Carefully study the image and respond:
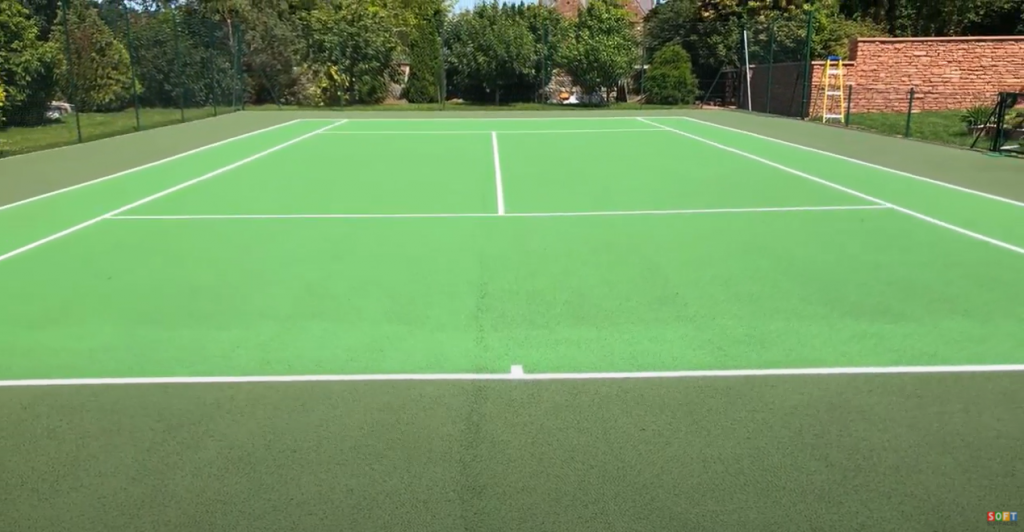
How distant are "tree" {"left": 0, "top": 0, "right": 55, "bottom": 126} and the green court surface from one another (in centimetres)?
1366

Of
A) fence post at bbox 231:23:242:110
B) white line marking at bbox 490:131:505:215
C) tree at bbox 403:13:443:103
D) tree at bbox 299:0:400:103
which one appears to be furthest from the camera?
tree at bbox 403:13:443:103

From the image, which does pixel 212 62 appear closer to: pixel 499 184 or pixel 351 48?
pixel 351 48

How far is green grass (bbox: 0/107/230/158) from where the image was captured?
61.3 ft

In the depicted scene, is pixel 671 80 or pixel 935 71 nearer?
pixel 935 71

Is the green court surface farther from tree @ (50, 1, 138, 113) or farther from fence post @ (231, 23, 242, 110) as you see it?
fence post @ (231, 23, 242, 110)

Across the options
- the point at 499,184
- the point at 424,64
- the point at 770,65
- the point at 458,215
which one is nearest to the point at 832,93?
the point at 770,65

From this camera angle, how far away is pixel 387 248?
8328mm

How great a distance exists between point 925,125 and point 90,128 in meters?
22.2

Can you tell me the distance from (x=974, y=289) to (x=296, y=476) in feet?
18.5

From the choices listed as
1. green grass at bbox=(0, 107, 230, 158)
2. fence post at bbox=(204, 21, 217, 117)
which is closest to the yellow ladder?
green grass at bbox=(0, 107, 230, 158)

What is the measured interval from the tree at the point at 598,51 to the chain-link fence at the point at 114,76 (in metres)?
14.4

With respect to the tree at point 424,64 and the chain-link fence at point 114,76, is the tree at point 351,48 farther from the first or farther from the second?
the chain-link fence at point 114,76

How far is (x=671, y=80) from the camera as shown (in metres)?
34.1

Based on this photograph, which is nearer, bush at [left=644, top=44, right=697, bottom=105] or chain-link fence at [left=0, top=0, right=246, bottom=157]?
chain-link fence at [left=0, top=0, right=246, bottom=157]
